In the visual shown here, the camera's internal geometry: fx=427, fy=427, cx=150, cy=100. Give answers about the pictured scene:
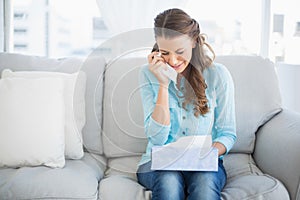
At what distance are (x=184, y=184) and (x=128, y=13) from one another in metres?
1.31

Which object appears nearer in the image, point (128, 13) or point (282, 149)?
point (282, 149)

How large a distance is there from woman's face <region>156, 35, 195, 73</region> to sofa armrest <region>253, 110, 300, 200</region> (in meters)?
0.48

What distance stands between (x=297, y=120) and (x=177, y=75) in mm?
542

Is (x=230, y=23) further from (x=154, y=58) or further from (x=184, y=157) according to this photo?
(x=184, y=157)

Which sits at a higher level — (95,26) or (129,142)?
(95,26)

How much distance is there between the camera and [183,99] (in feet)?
5.12

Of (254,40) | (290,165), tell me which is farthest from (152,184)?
(254,40)

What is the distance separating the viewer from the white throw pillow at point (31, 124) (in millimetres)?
1614

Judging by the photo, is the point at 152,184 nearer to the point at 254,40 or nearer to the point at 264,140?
the point at 264,140

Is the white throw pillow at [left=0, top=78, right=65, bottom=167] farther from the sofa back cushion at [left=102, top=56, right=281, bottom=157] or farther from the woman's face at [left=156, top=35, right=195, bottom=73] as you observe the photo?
the woman's face at [left=156, top=35, right=195, bottom=73]

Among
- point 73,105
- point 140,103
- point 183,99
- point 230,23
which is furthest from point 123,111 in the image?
point 230,23

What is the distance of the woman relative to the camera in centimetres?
148

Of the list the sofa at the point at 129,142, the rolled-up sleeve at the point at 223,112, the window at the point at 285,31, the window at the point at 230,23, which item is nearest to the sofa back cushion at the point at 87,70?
the sofa at the point at 129,142

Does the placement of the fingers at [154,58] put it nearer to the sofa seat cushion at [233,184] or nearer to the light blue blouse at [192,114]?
the light blue blouse at [192,114]
